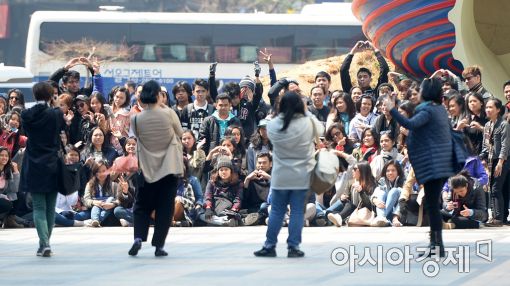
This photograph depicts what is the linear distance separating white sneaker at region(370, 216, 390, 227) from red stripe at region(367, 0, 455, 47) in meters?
5.23

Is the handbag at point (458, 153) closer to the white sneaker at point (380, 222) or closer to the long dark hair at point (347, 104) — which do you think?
the white sneaker at point (380, 222)

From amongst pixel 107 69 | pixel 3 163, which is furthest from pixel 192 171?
pixel 107 69

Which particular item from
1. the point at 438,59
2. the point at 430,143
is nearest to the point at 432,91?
the point at 430,143

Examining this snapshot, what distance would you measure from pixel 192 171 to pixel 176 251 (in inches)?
162

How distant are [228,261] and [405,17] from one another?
9526 millimetres

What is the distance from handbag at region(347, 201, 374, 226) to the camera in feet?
52.6

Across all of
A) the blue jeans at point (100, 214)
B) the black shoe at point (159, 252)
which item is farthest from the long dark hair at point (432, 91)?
the blue jeans at point (100, 214)

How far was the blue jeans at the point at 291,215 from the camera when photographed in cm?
1222

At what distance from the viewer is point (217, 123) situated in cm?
1786

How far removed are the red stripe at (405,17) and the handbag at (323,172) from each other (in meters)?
8.21

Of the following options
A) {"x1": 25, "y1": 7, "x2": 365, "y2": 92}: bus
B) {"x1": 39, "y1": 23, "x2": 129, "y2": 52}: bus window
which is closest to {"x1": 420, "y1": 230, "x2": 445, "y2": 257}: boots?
{"x1": 25, "y1": 7, "x2": 365, "y2": 92}: bus

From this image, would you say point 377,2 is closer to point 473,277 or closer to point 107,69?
point 473,277

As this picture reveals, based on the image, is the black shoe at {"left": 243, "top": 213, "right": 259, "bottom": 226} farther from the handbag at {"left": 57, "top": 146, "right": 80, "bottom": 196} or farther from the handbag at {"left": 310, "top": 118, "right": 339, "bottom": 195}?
the handbag at {"left": 310, "top": 118, "right": 339, "bottom": 195}

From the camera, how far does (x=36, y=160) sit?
12812 millimetres
